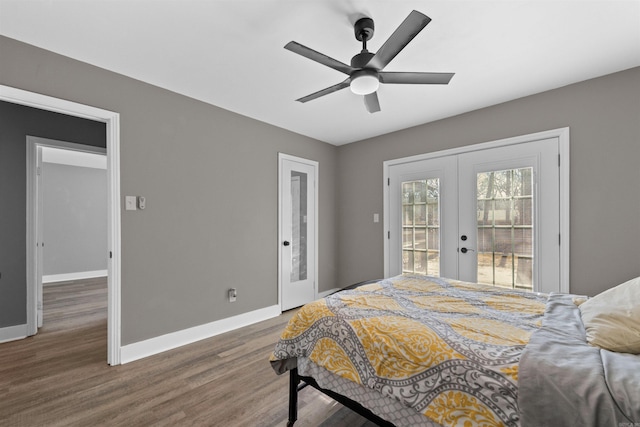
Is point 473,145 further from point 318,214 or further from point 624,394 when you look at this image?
point 624,394

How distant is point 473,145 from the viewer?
3320mm

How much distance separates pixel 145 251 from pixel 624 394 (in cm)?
316

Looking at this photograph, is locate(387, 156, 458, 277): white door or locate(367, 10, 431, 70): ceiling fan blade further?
locate(387, 156, 458, 277): white door

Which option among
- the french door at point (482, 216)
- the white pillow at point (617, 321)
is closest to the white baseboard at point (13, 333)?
the french door at point (482, 216)

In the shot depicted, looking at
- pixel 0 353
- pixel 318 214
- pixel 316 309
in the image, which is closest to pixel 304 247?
pixel 318 214

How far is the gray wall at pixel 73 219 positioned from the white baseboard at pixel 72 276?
0.21 feet

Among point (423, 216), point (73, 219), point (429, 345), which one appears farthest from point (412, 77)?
point (73, 219)

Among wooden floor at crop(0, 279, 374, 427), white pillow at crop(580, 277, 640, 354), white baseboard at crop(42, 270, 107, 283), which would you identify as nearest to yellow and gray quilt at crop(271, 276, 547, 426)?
white pillow at crop(580, 277, 640, 354)

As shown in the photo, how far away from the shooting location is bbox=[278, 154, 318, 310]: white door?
3.93 meters

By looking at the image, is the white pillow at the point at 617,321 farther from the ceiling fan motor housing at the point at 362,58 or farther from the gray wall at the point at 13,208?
the gray wall at the point at 13,208

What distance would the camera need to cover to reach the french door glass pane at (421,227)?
366cm

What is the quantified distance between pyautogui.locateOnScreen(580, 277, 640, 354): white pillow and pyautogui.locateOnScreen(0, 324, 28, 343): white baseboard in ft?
15.3

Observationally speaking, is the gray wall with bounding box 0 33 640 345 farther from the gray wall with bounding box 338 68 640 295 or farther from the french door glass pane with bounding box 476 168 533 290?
the french door glass pane with bounding box 476 168 533 290

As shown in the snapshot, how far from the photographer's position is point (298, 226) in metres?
4.18
